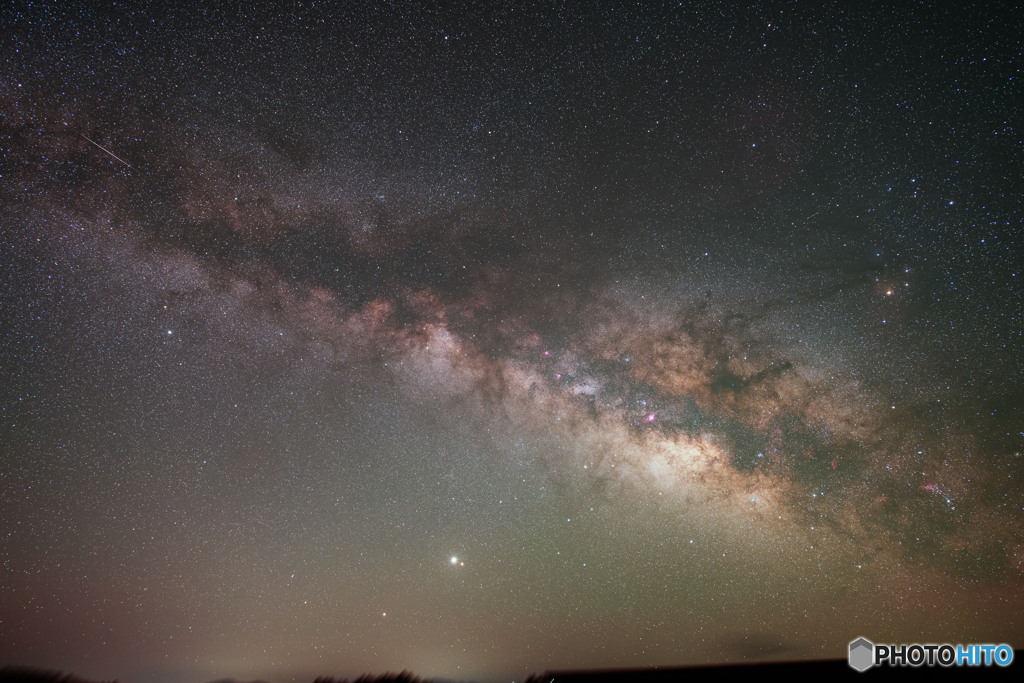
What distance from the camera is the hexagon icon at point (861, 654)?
516 cm

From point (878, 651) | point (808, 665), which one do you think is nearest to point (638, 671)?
point (808, 665)

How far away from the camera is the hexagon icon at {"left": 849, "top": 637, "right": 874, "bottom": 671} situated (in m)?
5.16

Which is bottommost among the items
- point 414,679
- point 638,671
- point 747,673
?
point 414,679

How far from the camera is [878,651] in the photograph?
6215 millimetres

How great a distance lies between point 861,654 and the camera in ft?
19.3

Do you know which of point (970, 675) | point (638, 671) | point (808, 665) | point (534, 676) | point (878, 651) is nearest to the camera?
point (970, 675)

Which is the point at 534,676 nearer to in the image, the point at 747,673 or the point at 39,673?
the point at 747,673

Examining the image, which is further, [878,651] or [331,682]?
[331,682]

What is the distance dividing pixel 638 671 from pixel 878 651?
3.45 metres

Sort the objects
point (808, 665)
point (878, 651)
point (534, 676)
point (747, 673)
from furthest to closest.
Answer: point (534, 676), point (878, 651), point (747, 673), point (808, 665)

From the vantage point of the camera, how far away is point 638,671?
267 inches

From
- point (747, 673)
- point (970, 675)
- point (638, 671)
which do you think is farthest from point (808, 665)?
point (638, 671)

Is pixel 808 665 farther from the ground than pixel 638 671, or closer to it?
farther from the ground

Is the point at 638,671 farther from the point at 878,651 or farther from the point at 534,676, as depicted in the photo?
the point at 878,651
